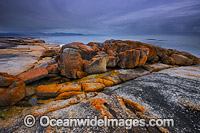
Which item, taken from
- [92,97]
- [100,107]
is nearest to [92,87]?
[92,97]

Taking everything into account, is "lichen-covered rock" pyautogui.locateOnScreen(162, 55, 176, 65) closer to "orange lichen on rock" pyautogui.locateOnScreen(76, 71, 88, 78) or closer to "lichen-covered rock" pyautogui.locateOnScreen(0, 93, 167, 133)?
"lichen-covered rock" pyautogui.locateOnScreen(0, 93, 167, 133)

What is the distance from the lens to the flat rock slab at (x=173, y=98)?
527 centimetres

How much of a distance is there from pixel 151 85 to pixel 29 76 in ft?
47.3

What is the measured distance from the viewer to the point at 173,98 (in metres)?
7.05

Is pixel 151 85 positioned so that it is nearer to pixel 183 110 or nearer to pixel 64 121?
pixel 183 110

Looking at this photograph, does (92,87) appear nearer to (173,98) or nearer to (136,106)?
(136,106)

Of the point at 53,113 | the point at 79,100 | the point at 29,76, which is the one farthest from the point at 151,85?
the point at 29,76

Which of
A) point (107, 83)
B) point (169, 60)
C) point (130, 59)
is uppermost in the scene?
point (130, 59)

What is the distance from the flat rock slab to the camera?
5270 millimetres

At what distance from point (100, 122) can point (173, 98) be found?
667 centimetres

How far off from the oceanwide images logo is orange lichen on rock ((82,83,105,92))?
365 cm

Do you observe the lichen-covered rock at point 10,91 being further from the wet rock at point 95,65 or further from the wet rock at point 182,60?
the wet rock at point 182,60

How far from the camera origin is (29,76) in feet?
32.9

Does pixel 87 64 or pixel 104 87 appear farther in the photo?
pixel 87 64
